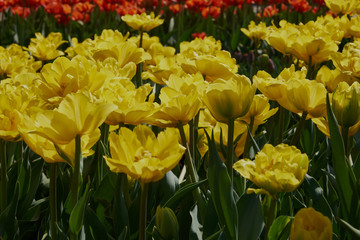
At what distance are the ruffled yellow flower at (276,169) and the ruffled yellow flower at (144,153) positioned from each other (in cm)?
12

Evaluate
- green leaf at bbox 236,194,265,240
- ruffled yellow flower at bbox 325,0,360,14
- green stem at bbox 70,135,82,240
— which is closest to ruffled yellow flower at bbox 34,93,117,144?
green stem at bbox 70,135,82,240

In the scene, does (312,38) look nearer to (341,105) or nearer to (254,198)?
(341,105)

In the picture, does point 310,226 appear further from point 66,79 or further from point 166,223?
point 66,79

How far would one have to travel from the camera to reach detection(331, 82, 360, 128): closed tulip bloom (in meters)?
1.15

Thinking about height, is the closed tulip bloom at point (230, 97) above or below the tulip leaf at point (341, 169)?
above

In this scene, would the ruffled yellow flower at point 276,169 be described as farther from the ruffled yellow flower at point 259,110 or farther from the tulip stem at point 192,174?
the ruffled yellow flower at point 259,110

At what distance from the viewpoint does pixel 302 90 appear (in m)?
1.27

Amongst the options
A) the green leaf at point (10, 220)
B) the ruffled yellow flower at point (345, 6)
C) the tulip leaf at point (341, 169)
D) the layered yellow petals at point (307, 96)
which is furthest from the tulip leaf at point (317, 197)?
the ruffled yellow flower at point (345, 6)

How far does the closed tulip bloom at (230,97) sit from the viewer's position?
3.66 feet

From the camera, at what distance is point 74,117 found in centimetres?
97

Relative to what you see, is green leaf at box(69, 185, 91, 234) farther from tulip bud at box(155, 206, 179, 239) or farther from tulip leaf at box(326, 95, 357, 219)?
tulip leaf at box(326, 95, 357, 219)

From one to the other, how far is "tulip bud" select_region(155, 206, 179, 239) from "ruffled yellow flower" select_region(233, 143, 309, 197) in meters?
0.16

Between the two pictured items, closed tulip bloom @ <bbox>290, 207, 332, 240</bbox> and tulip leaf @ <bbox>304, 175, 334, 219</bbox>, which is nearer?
closed tulip bloom @ <bbox>290, 207, 332, 240</bbox>

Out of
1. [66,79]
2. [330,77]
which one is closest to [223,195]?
[66,79]
